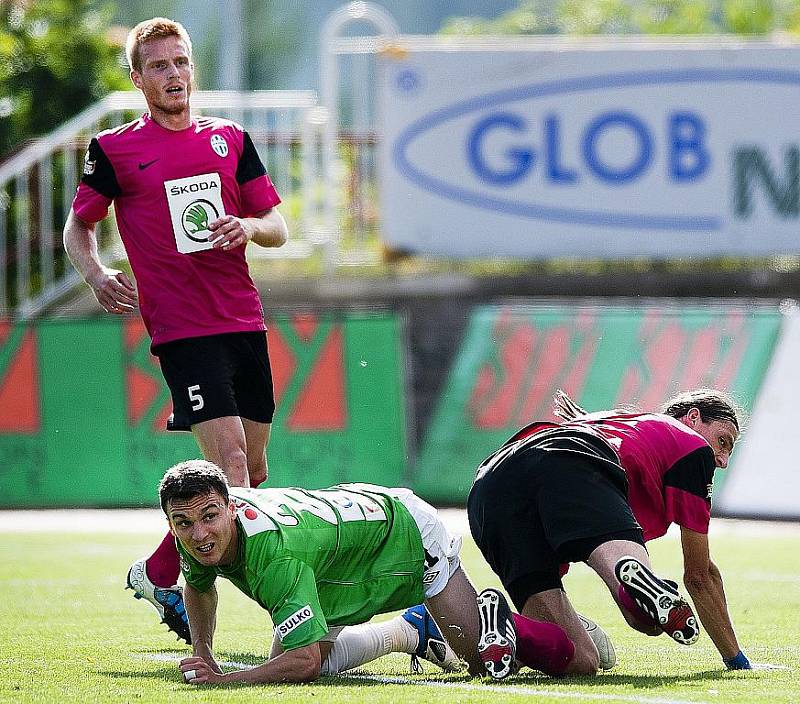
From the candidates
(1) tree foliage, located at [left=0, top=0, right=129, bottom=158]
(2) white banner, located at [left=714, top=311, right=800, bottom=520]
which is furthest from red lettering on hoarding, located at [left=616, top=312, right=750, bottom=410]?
(1) tree foliage, located at [left=0, top=0, right=129, bottom=158]

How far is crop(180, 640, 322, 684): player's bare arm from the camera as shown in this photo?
5469 mm

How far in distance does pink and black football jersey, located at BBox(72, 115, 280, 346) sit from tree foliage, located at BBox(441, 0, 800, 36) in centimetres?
2082

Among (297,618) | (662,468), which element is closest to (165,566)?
(297,618)

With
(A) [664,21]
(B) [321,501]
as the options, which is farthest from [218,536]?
(A) [664,21]

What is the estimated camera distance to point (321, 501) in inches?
233

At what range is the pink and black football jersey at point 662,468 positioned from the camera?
5.89 meters

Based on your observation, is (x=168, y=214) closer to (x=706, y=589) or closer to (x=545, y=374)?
(x=706, y=589)

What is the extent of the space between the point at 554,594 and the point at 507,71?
36.4 feet

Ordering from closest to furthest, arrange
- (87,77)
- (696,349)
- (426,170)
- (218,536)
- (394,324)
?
1. (218,536)
2. (696,349)
3. (394,324)
4. (426,170)
5. (87,77)

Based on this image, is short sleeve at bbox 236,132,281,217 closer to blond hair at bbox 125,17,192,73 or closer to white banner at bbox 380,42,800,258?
blond hair at bbox 125,17,192,73

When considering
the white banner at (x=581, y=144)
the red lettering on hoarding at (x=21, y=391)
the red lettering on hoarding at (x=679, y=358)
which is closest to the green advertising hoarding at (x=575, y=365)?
the red lettering on hoarding at (x=679, y=358)

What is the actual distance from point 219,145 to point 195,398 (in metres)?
1.13

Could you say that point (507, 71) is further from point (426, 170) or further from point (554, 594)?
point (554, 594)

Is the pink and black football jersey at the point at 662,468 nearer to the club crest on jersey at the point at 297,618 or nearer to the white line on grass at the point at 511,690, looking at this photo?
the white line on grass at the point at 511,690
